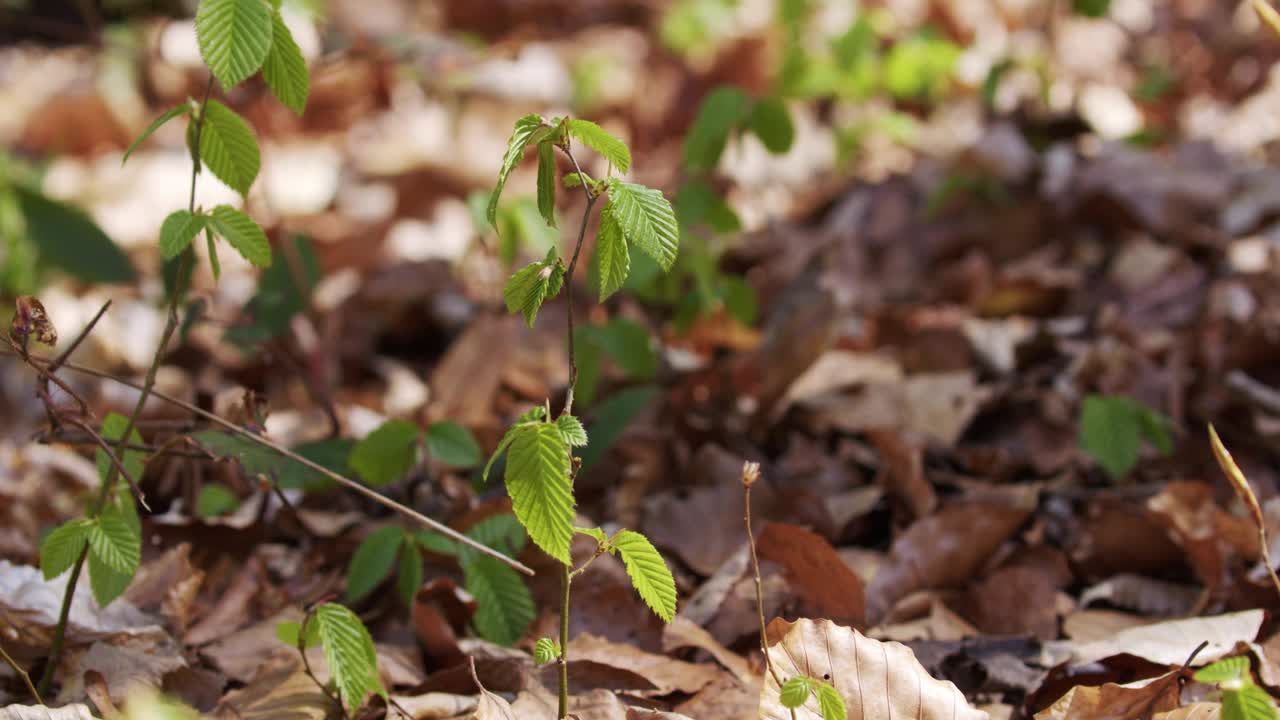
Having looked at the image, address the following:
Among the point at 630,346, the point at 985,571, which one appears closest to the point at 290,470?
the point at 630,346

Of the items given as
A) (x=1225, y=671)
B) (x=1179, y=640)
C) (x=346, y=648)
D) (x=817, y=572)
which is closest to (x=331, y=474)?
(x=346, y=648)

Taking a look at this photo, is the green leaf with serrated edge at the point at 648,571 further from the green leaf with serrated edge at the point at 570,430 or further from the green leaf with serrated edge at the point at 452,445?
the green leaf with serrated edge at the point at 452,445

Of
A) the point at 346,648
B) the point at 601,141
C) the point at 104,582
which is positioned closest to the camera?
the point at 601,141

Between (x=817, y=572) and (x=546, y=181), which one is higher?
(x=546, y=181)

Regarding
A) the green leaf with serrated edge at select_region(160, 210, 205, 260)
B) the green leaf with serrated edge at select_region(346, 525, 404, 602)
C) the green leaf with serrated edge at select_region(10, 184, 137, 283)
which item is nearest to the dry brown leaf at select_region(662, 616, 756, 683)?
the green leaf with serrated edge at select_region(346, 525, 404, 602)

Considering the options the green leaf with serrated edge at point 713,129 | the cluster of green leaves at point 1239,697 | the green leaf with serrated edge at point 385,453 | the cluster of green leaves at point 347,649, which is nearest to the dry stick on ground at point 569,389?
the cluster of green leaves at point 347,649

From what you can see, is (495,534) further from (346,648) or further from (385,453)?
(346,648)

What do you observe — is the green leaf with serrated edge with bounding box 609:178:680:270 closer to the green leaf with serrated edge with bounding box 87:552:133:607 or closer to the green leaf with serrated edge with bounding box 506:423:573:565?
the green leaf with serrated edge with bounding box 506:423:573:565
